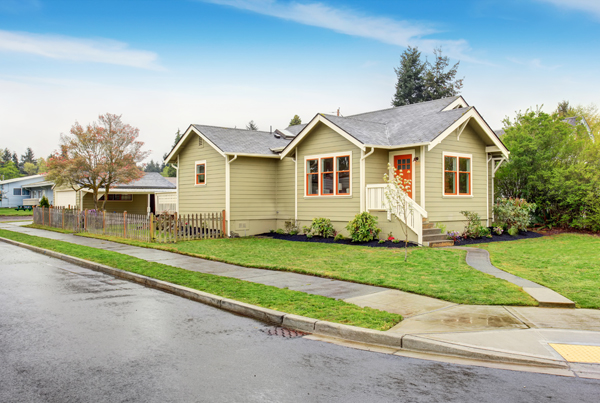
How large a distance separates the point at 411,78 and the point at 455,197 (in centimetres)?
4164

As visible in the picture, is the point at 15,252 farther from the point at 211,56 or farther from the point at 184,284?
the point at 211,56

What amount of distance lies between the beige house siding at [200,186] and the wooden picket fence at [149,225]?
2.50 feet

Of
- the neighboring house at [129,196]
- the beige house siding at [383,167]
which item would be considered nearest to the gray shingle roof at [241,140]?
the beige house siding at [383,167]

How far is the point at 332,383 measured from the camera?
4383 millimetres

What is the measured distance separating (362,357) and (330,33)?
21864 millimetres

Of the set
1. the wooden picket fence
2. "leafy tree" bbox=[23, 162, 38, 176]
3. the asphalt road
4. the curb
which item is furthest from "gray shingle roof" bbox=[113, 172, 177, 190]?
"leafy tree" bbox=[23, 162, 38, 176]

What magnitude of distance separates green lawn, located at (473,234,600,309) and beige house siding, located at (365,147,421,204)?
10.7 feet

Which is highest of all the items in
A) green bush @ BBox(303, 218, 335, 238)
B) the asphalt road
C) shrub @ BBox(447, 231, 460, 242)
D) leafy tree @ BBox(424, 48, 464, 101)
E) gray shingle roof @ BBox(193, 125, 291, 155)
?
leafy tree @ BBox(424, 48, 464, 101)

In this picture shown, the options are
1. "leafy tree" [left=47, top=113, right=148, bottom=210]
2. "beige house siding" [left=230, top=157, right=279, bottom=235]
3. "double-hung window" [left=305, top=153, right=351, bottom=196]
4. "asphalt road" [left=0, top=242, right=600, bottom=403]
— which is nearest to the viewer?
"asphalt road" [left=0, top=242, right=600, bottom=403]

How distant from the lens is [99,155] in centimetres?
2922

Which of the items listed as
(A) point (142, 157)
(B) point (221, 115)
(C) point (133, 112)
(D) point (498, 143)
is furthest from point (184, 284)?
(B) point (221, 115)

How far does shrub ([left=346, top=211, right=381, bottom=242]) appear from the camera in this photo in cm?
1639

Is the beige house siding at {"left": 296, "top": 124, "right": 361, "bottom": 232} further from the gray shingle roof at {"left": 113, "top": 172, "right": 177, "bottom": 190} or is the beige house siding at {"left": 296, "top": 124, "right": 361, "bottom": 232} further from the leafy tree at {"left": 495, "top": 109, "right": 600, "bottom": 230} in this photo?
the gray shingle roof at {"left": 113, "top": 172, "right": 177, "bottom": 190}

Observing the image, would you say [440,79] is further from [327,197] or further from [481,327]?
[481,327]
